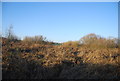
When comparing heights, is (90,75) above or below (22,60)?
below

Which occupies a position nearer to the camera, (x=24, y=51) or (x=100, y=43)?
(x=24, y=51)

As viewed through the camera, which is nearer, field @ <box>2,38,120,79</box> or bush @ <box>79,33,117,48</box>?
field @ <box>2,38,120,79</box>

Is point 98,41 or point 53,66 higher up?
point 98,41

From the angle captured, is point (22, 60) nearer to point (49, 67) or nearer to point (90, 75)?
point (49, 67)

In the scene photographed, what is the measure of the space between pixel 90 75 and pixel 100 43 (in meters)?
3.71

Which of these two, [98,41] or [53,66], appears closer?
[53,66]

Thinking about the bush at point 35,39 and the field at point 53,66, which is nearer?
the field at point 53,66

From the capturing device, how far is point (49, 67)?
5.18 meters

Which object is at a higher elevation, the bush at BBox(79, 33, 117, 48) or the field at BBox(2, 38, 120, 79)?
the bush at BBox(79, 33, 117, 48)

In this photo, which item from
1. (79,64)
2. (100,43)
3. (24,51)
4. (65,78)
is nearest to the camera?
(65,78)

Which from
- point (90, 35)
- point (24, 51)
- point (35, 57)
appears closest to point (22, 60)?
point (35, 57)

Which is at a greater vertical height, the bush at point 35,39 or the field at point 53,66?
the bush at point 35,39

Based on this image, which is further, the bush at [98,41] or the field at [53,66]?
the bush at [98,41]

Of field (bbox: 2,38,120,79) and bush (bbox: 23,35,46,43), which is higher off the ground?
bush (bbox: 23,35,46,43)
